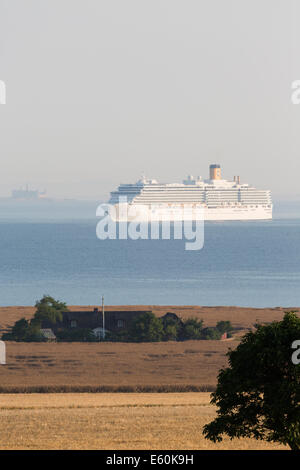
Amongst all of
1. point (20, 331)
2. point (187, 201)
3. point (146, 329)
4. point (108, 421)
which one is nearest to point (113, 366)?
point (146, 329)

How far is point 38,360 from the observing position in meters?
32.0

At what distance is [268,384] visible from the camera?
13664 millimetres

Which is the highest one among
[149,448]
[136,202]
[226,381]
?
[136,202]

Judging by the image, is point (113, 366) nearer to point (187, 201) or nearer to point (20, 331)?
point (20, 331)

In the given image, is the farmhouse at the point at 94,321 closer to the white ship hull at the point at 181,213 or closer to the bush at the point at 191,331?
the bush at the point at 191,331

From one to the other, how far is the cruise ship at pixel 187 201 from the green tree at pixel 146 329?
133121 millimetres

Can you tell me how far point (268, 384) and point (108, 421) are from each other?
24.6 ft

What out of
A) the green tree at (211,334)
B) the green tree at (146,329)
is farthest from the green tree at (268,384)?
the green tree at (211,334)

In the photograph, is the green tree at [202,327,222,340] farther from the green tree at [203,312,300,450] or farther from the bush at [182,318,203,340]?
the green tree at [203,312,300,450]
